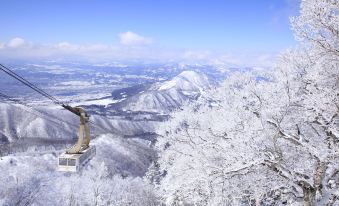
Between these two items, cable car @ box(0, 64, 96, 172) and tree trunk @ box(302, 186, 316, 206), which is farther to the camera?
cable car @ box(0, 64, 96, 172)

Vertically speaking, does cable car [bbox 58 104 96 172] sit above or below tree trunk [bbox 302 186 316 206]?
below

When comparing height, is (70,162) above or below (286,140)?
below

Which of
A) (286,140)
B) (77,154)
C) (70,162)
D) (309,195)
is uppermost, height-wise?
(286,140)

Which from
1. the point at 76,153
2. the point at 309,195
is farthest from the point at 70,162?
the point at 309,195

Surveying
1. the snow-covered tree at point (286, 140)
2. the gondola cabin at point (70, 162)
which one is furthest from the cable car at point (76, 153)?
the snow-covered tree at point (286, 140)

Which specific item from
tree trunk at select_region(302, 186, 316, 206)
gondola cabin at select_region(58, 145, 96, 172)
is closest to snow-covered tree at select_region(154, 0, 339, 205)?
tree trunk at select_region(302, 186, 316, 206)

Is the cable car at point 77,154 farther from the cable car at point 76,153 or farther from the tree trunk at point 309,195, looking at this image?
the tree trunk at point 309,195

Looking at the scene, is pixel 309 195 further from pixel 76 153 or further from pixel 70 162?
pixel 76 153

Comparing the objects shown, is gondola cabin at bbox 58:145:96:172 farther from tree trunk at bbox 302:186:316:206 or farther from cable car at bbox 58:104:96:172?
tree trunk at bbox 302:186:316:206
